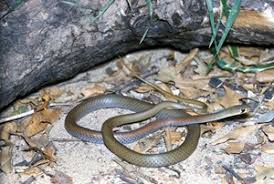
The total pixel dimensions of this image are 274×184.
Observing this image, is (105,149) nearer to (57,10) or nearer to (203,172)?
(203,172)

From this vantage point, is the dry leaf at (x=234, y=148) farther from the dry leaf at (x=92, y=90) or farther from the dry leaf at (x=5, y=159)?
the dry leaf at (x=5, y=159)

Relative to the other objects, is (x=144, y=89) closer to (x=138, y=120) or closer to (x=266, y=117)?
(x=138, y=120)

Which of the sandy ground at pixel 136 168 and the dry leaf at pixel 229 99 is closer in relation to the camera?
the sandy ground at pixel 136 168

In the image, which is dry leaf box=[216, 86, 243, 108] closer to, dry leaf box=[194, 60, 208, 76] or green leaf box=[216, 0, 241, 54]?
dry leaf box=[194, 60, 208, 76]

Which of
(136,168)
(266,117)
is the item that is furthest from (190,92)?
(136,168)

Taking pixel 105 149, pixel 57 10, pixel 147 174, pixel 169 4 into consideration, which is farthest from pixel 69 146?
pixel 169 4

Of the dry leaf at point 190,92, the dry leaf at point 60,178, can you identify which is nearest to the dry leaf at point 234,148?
the dry leaf at point 190,92

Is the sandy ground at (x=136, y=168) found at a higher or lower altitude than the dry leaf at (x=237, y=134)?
higher
